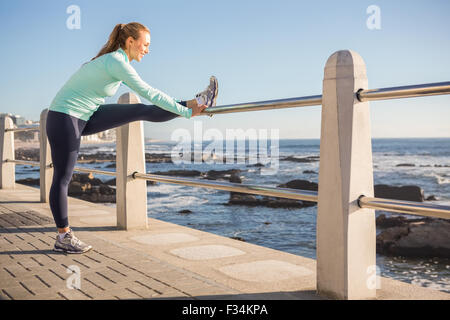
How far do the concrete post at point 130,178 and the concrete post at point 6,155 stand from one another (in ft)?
15.4

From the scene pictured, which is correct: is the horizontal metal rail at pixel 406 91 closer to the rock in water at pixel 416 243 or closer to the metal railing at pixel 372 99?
the metal railing at pixel 372 99

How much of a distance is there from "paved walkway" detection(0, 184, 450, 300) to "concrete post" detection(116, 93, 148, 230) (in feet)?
0.52

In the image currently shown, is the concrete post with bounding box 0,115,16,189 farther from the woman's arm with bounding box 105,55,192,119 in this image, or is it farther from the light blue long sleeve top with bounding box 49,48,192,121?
the woman's arm with bounding box 105,55,192,119

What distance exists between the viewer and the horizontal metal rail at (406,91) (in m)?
1.69

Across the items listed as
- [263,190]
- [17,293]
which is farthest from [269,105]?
[17,293]

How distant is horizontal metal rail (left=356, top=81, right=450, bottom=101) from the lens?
1693 mm

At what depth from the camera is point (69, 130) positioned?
2.85m

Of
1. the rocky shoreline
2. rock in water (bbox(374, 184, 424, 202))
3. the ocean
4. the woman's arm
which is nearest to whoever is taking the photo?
the woman's arm

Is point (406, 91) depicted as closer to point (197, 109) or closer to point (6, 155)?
point (197, 109)

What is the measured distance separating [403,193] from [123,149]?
1045 inches

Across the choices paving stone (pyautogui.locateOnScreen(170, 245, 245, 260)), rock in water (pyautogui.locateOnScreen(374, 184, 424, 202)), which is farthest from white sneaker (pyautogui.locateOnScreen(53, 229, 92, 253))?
rock in water (pyautogui.locateOnScreen(374, 184, 424, 202))

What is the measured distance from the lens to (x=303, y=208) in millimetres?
23016
